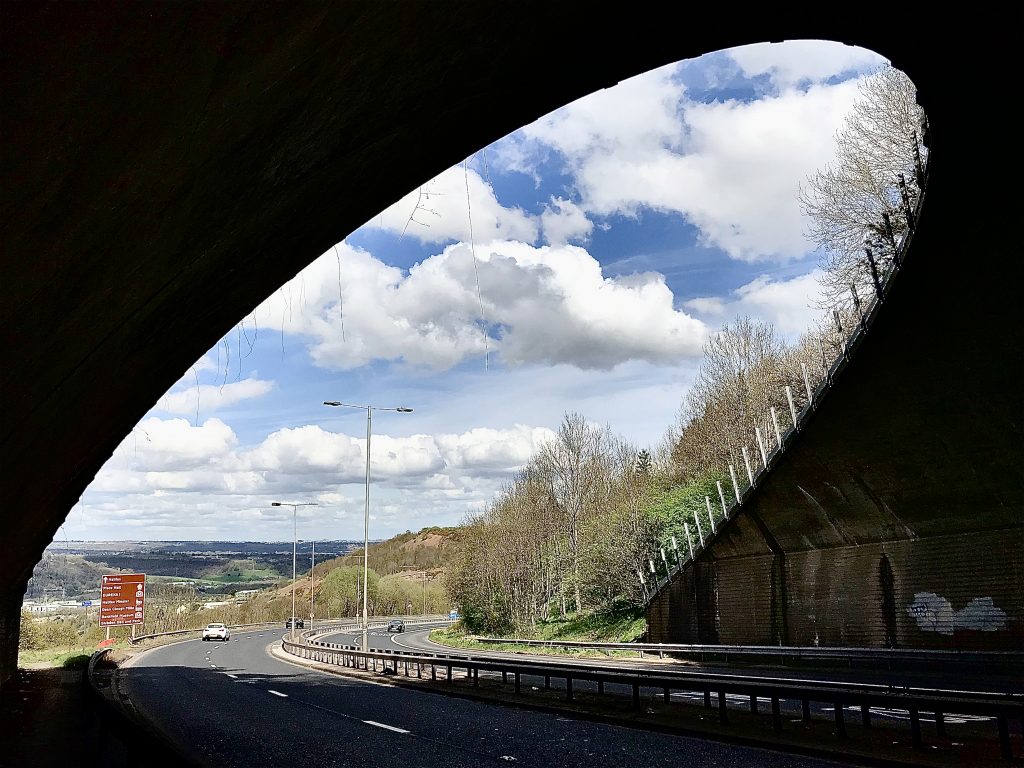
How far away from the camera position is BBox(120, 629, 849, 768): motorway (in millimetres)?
12234

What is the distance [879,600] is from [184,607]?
3187 inches

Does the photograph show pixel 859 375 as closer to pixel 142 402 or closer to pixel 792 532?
pixel 792 532

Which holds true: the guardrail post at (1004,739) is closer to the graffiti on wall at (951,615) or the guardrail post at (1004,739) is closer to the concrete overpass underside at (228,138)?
the concrete overpass underside at (228,138)

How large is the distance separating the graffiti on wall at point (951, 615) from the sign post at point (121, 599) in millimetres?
43284

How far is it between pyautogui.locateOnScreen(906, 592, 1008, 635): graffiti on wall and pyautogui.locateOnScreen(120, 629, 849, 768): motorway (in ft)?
34.2

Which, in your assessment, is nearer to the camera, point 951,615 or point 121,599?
point 951,615

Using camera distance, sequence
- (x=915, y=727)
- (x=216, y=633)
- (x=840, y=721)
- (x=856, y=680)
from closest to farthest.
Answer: (x=915, y=727)
(x=840, y=721)
(x=856, y=680)
(x=216, y=633)

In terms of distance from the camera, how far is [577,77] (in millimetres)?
7250

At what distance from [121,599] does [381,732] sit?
130 ft

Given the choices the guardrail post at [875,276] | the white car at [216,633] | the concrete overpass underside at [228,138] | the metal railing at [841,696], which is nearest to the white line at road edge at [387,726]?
the metal railing at [841,696]

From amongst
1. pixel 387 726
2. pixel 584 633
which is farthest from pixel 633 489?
pixel 387 726

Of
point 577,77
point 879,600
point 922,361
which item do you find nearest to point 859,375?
point 922,361

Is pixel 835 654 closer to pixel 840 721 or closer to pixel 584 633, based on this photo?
pixel 840 721

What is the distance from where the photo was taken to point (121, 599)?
48688 mm
